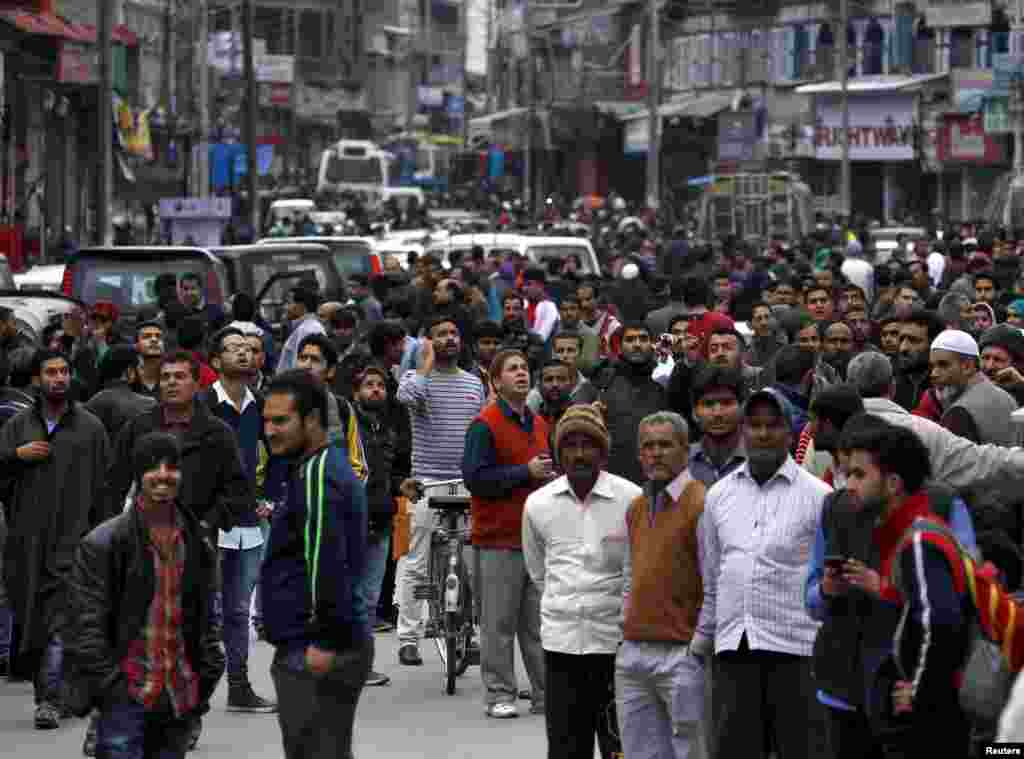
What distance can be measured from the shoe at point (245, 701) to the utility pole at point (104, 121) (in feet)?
82.4

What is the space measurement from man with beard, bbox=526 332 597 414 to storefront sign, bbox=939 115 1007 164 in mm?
45513

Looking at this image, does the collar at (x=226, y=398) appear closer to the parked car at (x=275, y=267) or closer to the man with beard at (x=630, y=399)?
the man with beard at (x=630, y=399)

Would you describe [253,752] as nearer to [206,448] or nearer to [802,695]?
[206,448]

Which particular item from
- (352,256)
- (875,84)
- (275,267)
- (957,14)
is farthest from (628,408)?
(875,84)

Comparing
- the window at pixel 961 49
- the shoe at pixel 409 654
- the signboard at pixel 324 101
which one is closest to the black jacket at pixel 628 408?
the shoe at pixel 409 654

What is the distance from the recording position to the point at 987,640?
19.2 feet

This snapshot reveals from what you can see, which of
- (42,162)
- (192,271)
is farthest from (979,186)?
(192,271)

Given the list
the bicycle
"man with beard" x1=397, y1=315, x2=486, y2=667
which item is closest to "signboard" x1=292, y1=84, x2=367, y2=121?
"man with beard" x1=397, y1=315, x2=486, y2=667

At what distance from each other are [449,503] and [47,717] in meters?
2.19

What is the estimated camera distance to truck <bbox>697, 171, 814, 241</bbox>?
4525cm

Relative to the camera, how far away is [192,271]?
65.1 ft

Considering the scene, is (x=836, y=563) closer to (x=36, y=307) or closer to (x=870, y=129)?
(x=36, y=307)

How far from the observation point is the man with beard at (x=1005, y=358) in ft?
35.9

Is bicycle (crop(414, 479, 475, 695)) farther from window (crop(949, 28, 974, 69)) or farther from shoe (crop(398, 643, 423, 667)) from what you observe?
window (crop(949, 28, 974, 69))
